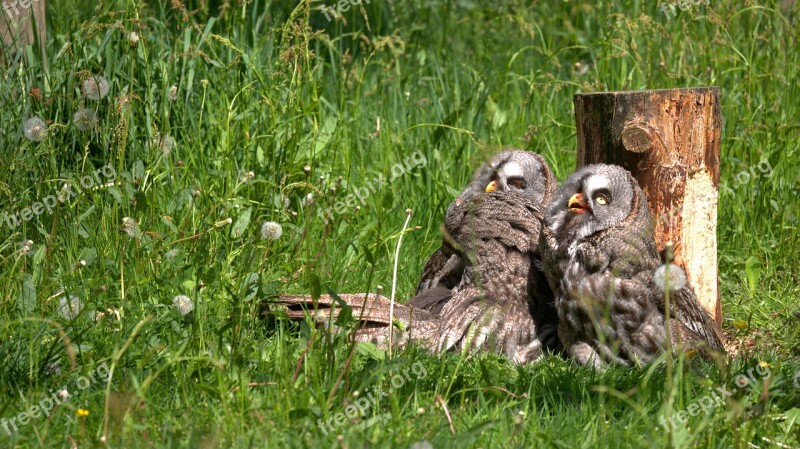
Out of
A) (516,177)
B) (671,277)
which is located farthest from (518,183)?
(671,277)

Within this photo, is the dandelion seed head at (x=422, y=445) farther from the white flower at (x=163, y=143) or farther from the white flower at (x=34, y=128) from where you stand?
the white flower at (x=34, y=128)

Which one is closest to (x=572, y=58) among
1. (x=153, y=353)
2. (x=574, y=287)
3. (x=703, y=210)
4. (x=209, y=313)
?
(x=703, y=210)

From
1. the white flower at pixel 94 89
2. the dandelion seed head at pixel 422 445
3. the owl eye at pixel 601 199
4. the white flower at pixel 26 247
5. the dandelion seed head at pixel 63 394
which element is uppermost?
the white flower at pixel 94 89

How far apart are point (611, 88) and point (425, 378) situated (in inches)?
154

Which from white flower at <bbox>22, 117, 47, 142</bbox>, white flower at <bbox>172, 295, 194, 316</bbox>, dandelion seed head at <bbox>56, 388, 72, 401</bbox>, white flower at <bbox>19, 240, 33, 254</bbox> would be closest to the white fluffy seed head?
white flower at <bbox>172, 295, 194, 316</bbox>

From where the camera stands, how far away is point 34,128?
17.4ft

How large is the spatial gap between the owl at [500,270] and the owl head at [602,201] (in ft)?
1.64

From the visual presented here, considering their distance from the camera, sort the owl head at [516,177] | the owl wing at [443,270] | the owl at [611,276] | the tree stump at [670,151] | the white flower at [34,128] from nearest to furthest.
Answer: the owl at [611,276] → the tree stump at [670,151] → the white flower at [34,128] → the owl wing at [443,270] → the owl head at [516,177]

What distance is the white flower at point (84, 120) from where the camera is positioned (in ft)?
17.7

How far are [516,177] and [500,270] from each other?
0.66 metres

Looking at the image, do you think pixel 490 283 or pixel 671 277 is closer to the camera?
pixel 671 277

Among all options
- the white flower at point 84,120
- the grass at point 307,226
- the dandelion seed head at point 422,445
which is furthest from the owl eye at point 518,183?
the dandelion seed head at point 422,445

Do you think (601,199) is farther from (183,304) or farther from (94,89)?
(94,89)

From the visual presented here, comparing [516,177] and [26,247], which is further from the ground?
[26,247]
